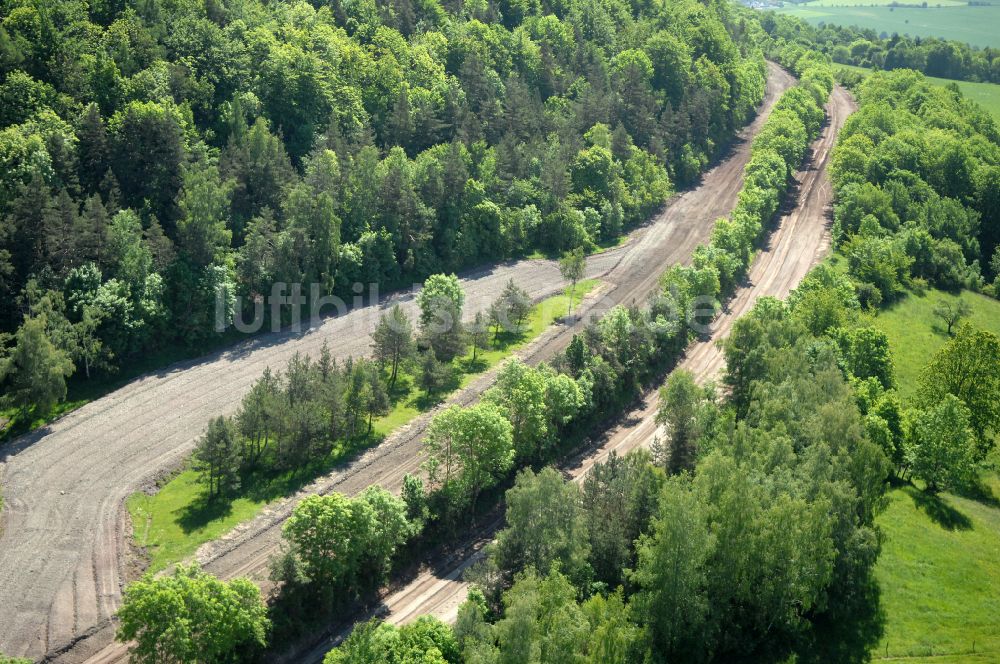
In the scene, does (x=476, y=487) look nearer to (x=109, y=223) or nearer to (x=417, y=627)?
(x=417, y=627)

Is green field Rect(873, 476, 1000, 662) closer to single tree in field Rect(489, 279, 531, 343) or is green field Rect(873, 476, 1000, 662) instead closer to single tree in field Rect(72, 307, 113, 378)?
single tree in field Rect(489, 279, 531, 343)

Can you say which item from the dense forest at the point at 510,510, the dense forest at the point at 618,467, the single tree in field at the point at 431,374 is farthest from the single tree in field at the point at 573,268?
the single tree in field at the point at 431,374

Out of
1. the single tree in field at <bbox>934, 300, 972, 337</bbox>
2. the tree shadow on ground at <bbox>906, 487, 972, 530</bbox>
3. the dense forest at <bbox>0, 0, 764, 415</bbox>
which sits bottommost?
the tree shadow on ground at <bbox>906, 487, 972, 530</bbox>

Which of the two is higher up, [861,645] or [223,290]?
[223,290]

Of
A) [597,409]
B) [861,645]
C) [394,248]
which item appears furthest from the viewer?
[394,248]

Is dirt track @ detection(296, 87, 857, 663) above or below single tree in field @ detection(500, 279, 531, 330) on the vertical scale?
below

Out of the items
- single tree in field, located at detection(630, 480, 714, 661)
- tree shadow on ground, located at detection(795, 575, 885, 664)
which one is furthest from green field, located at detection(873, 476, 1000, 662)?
single tree in field, located at detection(630, 480, 714, 661)

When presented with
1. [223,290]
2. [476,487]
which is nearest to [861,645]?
[476,487]
